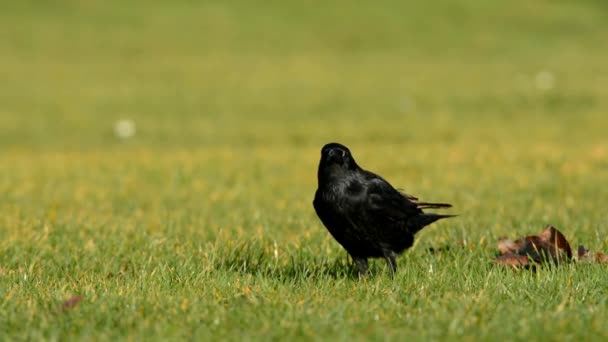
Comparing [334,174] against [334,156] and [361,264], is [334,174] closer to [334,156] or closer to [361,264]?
[334,156]

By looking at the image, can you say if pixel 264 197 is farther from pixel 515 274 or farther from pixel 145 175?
pixel 515 274

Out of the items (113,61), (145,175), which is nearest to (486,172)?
(145,175)

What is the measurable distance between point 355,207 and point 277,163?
8.27 metres

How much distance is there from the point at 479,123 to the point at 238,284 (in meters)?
15.2

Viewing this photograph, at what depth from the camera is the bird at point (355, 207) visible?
502 centimetres

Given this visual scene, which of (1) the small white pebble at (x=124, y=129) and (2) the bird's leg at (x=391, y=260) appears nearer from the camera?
(2) the bird's leg at (x=391, y=260)

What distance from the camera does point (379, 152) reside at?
47.5 ft

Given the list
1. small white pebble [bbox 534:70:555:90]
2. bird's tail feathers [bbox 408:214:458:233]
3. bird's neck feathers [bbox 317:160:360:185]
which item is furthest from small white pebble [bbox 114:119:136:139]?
bird's neck feathers [bbox 317:160:360:185]

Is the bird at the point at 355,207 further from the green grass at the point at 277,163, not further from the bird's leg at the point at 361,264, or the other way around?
the green grass at the point at 277,163

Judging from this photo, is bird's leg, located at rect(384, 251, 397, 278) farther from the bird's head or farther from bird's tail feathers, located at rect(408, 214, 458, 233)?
the bird's head

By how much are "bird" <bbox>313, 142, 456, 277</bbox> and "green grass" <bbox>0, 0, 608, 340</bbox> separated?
0.61ft

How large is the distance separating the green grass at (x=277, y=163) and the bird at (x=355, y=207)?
187 mm

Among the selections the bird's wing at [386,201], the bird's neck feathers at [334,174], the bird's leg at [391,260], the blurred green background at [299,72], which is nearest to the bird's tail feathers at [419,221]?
the bird's wing at [386,201]

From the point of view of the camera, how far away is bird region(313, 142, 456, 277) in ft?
16.5
